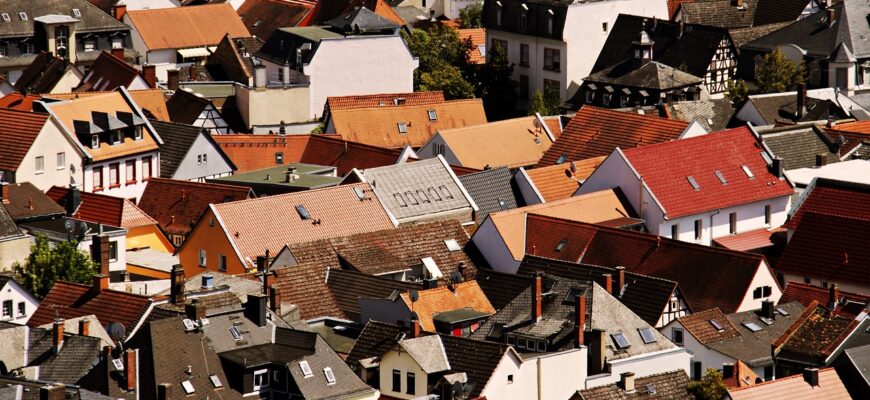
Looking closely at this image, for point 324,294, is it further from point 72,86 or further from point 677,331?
point 72,86

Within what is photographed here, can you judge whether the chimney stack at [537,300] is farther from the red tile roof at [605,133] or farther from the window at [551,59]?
the window at [551,59]

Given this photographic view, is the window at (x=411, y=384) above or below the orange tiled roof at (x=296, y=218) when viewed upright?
below

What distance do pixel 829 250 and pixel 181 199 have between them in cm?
3023

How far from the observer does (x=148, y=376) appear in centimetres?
7850

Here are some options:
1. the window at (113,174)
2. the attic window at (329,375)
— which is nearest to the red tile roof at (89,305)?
the attic window at (329,375)

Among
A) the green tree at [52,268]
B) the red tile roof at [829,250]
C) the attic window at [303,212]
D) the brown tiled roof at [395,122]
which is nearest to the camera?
the green tree at [52,268]

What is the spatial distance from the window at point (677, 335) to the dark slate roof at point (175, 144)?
3509 cm

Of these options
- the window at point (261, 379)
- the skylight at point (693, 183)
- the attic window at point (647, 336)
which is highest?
the skylight at point (693, 183)

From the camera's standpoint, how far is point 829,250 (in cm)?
9906

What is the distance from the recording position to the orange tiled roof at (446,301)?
291 ft

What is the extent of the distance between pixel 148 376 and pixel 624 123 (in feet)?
145

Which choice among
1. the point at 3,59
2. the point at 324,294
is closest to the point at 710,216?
the point at 324,294

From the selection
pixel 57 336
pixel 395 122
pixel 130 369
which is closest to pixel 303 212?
pixel 57 336

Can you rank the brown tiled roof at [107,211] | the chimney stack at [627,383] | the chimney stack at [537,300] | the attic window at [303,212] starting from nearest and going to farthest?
1. the chimney stack at [627,383]
2. the chimney stack at [537,300]
3. the attic window at [303,212]
4. the brown tiled roof at [107,211]
